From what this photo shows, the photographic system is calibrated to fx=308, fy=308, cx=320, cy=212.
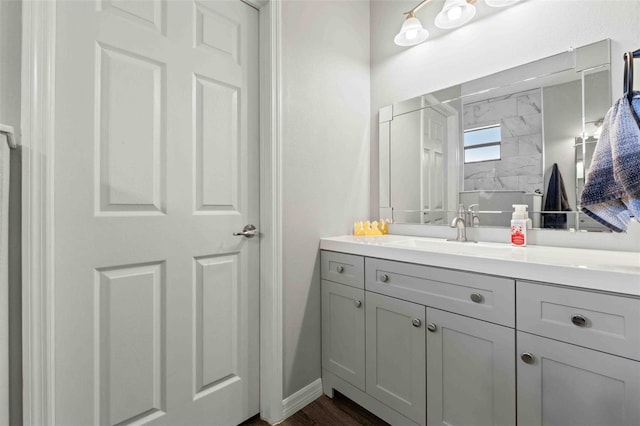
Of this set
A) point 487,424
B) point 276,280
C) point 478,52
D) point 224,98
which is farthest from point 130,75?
point 487,424

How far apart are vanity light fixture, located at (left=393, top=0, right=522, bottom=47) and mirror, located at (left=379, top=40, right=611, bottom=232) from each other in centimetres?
33

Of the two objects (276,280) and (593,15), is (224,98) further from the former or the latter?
(593,15)

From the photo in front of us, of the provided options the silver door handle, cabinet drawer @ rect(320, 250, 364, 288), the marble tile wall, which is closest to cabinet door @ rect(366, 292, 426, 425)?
cabinet drawer @ rect(320, 250, 364, 288)

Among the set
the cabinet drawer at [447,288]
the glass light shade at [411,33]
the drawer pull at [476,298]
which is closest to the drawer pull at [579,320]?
the cabinet drawer at [447,288]

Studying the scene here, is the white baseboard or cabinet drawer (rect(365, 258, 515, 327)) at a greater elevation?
cabinet drawer (rect(365, 258, 515, 327))

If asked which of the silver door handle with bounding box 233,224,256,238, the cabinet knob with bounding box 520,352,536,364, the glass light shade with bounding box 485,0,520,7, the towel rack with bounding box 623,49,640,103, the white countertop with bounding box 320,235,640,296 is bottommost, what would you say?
the cabinet knob with bounding box 520,352,536,364

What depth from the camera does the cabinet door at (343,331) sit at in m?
1.57

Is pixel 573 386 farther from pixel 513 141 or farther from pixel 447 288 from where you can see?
pixel 513 141

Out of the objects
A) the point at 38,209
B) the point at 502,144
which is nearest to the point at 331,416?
the point at 38,209

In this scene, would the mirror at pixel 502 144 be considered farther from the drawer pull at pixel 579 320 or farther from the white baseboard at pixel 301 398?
the white baseboard at pixel 301 398

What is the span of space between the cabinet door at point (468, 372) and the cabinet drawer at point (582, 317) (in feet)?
0.38

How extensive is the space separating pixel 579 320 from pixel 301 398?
134 centimetres

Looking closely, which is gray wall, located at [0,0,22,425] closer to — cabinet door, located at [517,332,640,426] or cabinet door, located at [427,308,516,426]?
cabinet door, located at [427,308,516,426]

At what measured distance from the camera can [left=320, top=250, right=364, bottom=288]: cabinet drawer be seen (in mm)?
1576
